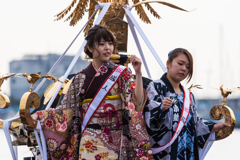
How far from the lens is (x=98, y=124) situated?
105 inches

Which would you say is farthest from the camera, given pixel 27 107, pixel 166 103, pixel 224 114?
pixel 224 114

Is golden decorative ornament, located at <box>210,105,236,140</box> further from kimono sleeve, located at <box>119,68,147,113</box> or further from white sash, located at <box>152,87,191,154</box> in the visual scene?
kimono sleeve, located at <box>119,68,147,113</box>

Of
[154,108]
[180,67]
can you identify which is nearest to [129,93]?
[154,108]

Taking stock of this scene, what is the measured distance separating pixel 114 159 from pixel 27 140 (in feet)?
2.90

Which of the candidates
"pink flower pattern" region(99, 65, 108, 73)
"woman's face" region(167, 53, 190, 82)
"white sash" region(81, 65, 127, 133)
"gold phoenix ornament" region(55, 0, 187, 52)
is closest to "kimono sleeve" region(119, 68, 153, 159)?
"white sash" region(81, 65, 127, 133)

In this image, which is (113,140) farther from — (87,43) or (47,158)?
(87,43)

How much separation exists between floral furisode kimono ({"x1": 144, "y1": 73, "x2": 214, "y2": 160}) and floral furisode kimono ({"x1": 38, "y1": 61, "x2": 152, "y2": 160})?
0.12 m

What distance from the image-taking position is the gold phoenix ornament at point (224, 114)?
285 centimetres

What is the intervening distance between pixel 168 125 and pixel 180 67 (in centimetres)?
55

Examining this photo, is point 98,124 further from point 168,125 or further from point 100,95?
point 168,125

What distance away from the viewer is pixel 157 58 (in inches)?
129

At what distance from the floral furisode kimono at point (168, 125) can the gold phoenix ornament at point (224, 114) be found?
24 cm

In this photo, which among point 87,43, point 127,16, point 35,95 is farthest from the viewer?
point 127,16

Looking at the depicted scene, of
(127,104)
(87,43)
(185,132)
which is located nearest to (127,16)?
(87,43)
